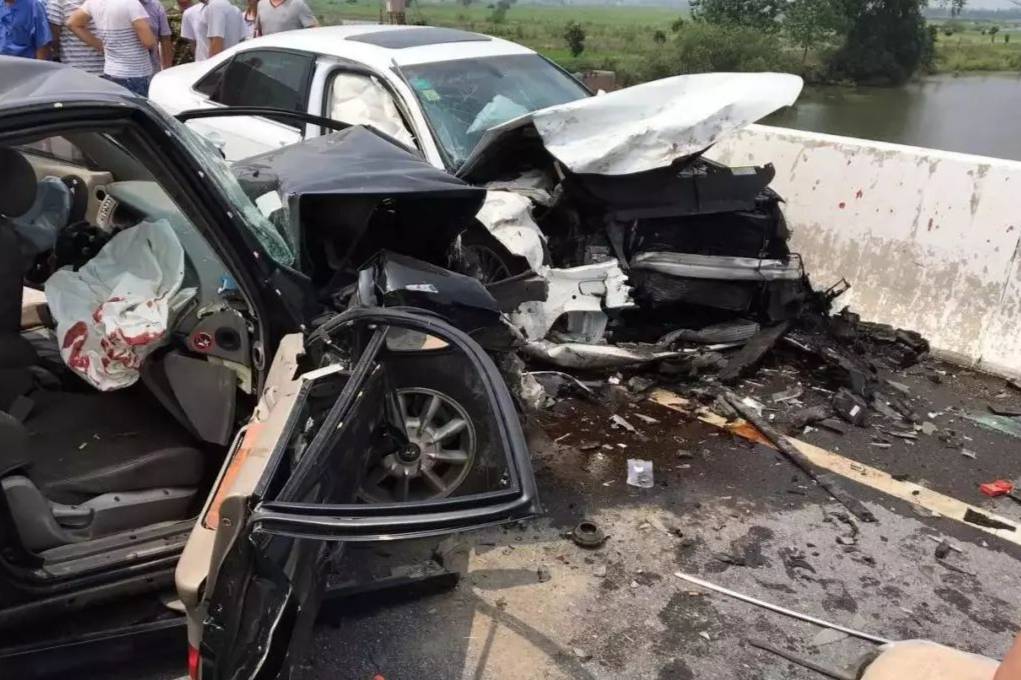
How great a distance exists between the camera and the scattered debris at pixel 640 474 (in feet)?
12.0

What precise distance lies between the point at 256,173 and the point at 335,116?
2328mm

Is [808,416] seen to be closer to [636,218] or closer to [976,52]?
[636,218]

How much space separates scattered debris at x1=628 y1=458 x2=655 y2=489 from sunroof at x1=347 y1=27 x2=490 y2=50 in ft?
10.7

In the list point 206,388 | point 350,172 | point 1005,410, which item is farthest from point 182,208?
point 1005,410

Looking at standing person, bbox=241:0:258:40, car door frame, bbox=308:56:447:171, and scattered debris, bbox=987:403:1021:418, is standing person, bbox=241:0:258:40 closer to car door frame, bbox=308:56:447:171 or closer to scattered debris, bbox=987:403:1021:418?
car door frame, bbox=308:56:447:171

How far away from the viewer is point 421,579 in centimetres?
282

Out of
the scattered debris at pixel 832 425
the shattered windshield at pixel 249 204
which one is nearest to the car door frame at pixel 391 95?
the shattered windshield at pixel 249 204

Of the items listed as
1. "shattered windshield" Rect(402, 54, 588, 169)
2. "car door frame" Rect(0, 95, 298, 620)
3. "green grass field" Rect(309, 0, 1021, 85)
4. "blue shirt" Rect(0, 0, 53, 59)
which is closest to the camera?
"car door frame" Rect(0, 95, 298, 620)

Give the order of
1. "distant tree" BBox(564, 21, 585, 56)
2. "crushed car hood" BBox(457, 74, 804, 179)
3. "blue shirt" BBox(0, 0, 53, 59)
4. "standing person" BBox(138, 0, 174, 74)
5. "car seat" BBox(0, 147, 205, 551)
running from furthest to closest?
"distant tree" BBox(564, 21, 585, 56) < "standing person" BBox(138, 0, 174, 74) < "blue shirt" BBox(0, 0, 53, 59) < "crushed car hood" BBox(457, 74, 804, 179) < "car seat" BBox(0, 147, 205, 551)

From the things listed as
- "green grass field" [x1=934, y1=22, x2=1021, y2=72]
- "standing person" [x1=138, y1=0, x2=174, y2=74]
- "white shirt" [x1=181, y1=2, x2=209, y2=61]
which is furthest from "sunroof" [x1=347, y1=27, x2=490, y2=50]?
"green grass field" [x1=934, y1=22, x2=1021, y2=72]

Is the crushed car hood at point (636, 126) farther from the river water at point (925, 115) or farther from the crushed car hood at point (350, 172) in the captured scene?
the river water at point (925, 115)

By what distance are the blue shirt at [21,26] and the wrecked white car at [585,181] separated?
9.92 feet

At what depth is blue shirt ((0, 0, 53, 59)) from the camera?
675 cm

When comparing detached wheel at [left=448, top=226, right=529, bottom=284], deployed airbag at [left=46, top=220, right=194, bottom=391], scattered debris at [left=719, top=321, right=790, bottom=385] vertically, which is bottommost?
scattered debris at [left=719, top=321, right=790, bottom=385]
